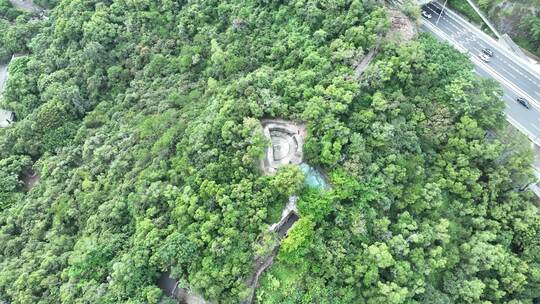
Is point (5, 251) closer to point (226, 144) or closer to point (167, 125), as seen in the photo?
point (167, 125)

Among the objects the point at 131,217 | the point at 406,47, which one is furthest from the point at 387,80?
the point at 131,217

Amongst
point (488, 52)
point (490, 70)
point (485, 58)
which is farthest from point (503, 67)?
point (488, 52)

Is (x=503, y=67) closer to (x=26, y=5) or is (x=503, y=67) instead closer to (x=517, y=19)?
(x=517, y=19)

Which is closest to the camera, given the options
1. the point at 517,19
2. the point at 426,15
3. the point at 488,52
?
the point at 488,52

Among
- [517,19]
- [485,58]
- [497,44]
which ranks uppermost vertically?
[517,19]

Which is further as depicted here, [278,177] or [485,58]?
[485,58]

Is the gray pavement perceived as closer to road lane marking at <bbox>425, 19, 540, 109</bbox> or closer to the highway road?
the highway road
